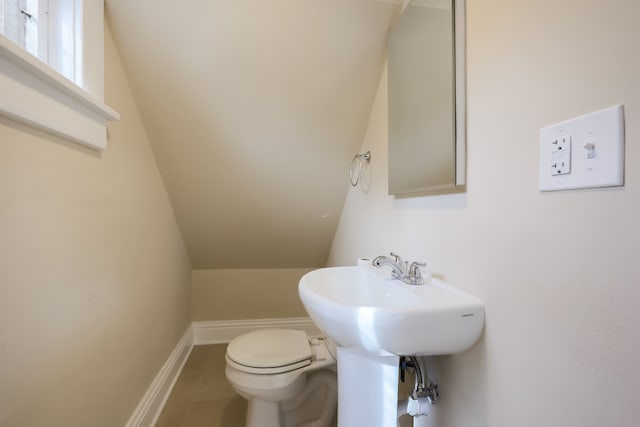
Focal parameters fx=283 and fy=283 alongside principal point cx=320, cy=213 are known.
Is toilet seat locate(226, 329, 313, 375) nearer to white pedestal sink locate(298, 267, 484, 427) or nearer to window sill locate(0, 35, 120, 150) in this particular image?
white pedestal sink locate(298, 267, 484, 427)

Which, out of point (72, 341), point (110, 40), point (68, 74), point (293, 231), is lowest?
point (72, 341)

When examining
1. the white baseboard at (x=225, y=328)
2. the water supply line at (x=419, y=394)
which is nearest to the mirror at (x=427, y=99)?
the water supply line at (x=419, y=394)

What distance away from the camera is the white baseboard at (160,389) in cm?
134

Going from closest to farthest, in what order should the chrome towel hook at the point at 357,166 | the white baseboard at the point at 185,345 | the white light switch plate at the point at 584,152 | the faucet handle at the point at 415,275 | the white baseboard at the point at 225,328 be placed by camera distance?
1. the white light switch plate at the point at 584,152
2. the faucet handle at the point at 415,275
3. the white baseboard at the point at 185,345
4. the chrome towel hook at the point at 357,166
5. the white baseboard at the point at 225,328

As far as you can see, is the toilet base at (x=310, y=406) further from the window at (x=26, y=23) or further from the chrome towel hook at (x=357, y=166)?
the window at (x=26, y=23)

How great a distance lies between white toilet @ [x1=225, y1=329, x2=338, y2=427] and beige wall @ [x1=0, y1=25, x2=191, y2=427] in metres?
0.49

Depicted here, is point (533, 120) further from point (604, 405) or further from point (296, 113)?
point (296, 113)

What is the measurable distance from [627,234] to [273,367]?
→ 4.10 ft

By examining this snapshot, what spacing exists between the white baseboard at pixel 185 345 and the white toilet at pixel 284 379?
0.47 meters

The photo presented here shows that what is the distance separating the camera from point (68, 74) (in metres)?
0.93

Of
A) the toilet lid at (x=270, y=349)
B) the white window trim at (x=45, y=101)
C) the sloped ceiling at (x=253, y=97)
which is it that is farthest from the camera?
the toilet lid at (x=270, y=349)

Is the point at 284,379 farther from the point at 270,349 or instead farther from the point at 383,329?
the point at 383,329

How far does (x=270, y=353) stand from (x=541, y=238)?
48.0 inches

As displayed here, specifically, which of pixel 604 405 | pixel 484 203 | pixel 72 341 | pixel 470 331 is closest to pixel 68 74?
pixel 72 341
